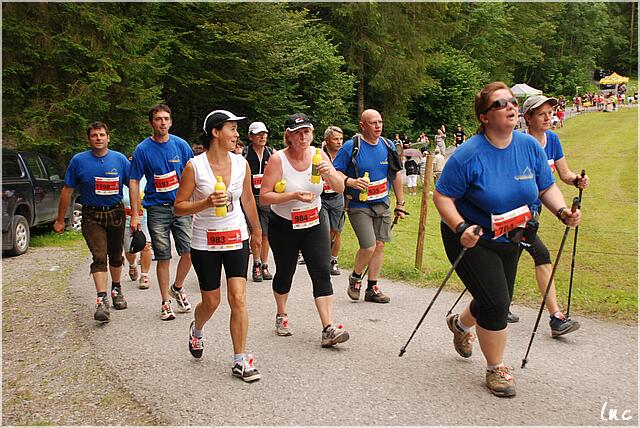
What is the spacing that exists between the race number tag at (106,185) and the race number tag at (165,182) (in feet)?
1.51

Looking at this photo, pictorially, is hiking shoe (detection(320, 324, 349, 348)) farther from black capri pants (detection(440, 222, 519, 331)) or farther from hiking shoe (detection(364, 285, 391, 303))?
hiking shoe (detection(364, 285, 391, 303))

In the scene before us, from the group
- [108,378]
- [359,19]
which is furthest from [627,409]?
[359,19]

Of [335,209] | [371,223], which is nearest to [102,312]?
[371,223]

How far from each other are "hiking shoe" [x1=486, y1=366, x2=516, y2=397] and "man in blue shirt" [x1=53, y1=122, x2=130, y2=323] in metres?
4.14

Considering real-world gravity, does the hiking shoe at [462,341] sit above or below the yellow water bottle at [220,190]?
below

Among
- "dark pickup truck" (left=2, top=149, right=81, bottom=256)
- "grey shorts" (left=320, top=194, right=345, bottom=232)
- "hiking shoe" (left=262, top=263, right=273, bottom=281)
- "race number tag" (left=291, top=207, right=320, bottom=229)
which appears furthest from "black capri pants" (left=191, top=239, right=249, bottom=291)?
"dark pickup truck" (left=2, top=149, right=81, bottom=256)

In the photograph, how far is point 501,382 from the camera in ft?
14.8

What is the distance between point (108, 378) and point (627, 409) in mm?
3765

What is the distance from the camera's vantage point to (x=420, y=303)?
732 centimetres

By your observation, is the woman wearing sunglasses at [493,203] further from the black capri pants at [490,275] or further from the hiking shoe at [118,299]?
the hiking shoe at [118,299]

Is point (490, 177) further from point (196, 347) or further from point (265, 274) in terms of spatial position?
point (265, 274)

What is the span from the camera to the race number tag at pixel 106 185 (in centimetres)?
698

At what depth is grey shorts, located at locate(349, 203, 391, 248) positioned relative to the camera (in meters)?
7.24

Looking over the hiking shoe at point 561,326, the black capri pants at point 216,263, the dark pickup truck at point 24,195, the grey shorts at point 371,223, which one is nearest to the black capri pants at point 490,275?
the hiking shoe at point 561,326
